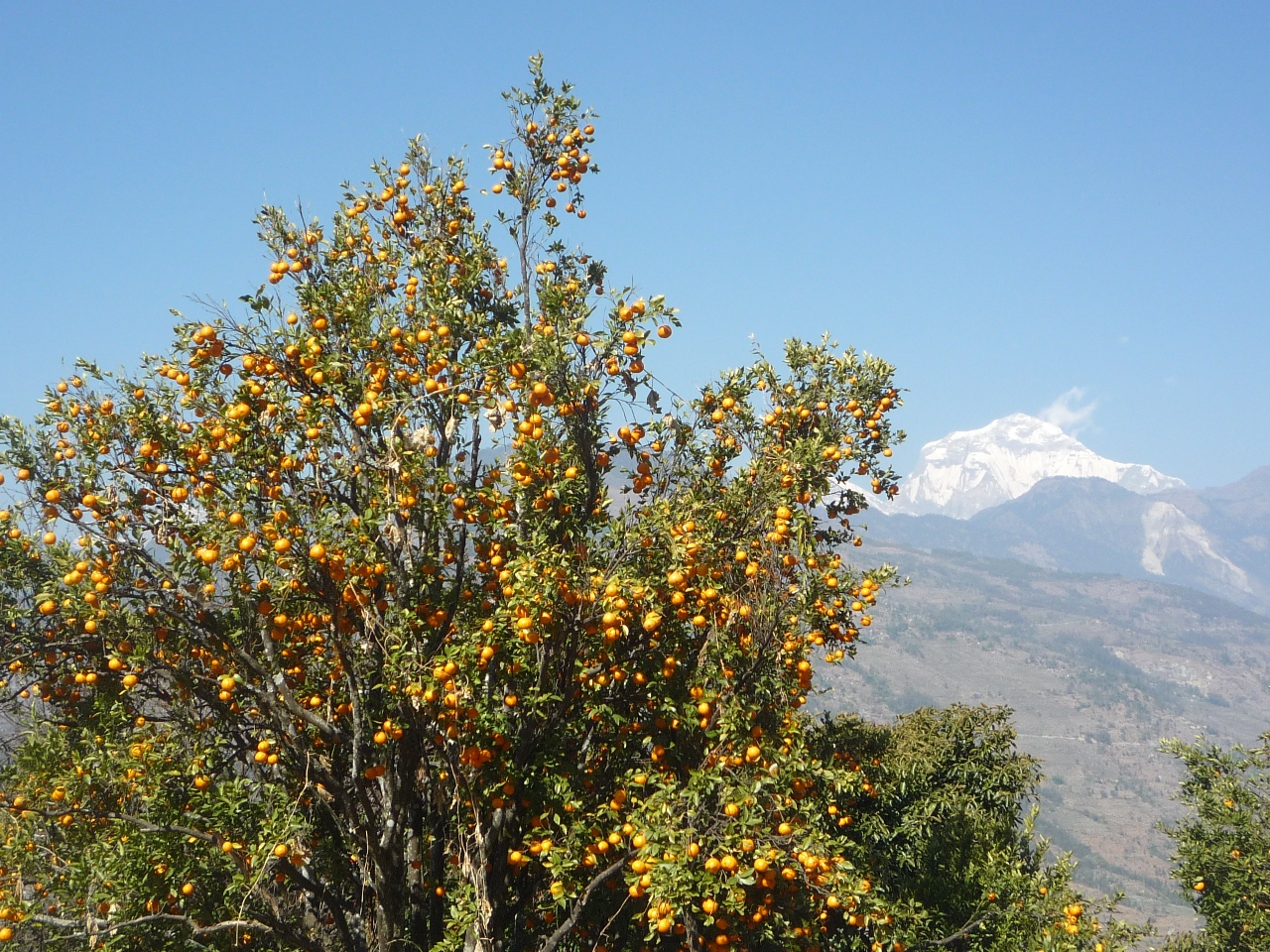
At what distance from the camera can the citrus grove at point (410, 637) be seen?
632 cm

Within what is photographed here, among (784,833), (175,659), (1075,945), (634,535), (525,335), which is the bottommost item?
(1075,945)

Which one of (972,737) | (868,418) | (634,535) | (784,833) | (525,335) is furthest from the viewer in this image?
(972,737)

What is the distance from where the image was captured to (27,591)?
8.63 metres

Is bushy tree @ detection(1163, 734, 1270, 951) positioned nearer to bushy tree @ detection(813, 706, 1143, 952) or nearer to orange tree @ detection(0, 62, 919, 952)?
bushy tree @ detection(813, 706, 1143, 952)

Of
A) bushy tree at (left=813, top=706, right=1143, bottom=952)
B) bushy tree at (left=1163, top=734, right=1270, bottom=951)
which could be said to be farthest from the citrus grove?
bushy tree at (left=1163, top=734, right=1270, bottom=951)

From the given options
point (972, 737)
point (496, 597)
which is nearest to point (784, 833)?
point (496, 597)

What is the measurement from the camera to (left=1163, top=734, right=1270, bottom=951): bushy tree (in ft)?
52.1

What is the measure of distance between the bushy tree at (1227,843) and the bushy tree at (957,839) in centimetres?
359

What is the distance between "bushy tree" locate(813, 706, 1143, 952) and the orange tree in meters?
3.97

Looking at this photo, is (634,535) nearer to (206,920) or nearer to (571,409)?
(571,409)

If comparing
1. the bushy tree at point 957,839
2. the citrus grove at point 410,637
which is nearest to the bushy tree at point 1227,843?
the bushy tree at point 957,839

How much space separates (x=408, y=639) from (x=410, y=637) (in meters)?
0.07

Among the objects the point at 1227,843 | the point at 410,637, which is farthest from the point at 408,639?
the point at 1227,843

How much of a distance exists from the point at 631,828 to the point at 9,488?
18.6 feet
